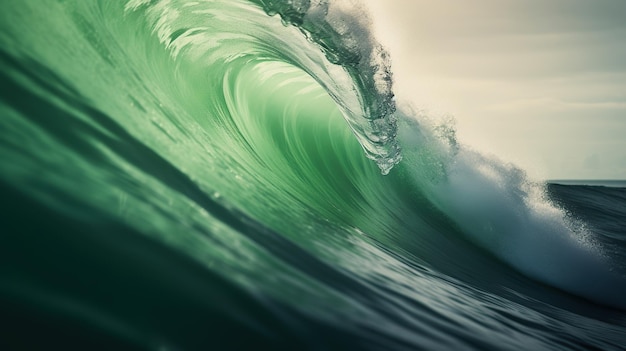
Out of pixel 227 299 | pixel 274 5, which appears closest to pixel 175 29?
pixel 274 5

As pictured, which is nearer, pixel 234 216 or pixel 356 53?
pixel 234 216

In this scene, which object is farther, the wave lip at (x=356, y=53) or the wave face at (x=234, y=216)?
the wave lip at (x=356, y=53)

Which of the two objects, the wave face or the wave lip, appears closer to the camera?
the wave face

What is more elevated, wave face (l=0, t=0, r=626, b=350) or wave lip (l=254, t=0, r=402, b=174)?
wave lip (l=254, t=0, r=402, b=174)

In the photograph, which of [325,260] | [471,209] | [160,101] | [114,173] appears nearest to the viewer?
[114,173]

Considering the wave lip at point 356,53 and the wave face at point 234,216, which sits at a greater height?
the wave lip at point 356,53

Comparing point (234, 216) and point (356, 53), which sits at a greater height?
point (356, 53)

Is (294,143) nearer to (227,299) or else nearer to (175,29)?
(175,29)

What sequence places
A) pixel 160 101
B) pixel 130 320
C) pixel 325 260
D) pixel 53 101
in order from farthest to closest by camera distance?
pixel 160 101
pixel 325 260
pixel 53 101
pixel 130 320
